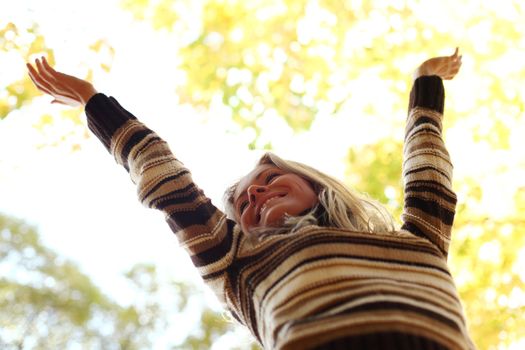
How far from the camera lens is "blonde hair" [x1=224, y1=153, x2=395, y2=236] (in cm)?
130

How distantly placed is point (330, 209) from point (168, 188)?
0.35 m

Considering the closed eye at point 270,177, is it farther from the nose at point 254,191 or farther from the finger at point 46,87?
the finger at point 46,87

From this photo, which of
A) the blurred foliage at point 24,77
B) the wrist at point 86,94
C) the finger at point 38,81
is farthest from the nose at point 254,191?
the blurred foliage at point 24,77

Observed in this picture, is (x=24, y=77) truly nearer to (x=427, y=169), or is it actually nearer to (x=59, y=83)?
(x=59, y=83)

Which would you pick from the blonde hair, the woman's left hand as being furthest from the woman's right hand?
the woman's left hand

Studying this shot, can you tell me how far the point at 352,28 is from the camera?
8.78 feet

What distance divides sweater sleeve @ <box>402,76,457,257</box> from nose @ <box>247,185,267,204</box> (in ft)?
1.06

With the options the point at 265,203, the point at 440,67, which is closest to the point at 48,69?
the point at 265,203

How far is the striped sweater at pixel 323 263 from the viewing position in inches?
38.9

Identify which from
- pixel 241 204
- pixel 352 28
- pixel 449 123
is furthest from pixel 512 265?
pixel 241 204

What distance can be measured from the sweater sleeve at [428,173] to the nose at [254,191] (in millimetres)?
322

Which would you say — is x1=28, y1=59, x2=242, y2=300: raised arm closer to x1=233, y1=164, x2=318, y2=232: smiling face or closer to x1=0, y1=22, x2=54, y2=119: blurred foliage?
x1=233, y1=164, x2=318, y2=232: smiling face

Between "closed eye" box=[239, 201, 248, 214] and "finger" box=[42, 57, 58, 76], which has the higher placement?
"finger" box=[42, 57, 58, 76]

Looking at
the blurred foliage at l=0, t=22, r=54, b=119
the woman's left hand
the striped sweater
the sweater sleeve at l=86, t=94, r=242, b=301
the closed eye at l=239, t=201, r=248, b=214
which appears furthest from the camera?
the blurred foliage at l=0, t=22, r=54, b=119
